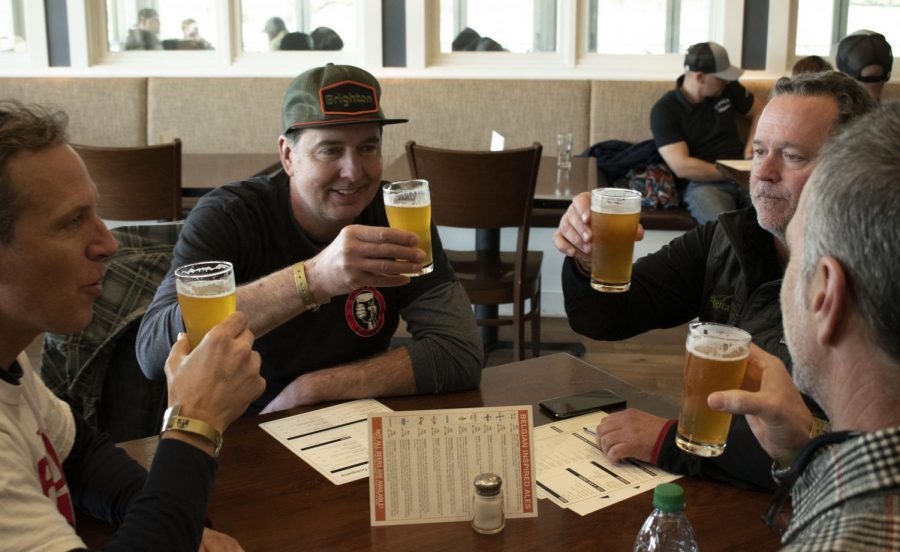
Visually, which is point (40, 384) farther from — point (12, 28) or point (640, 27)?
point (12, 28)

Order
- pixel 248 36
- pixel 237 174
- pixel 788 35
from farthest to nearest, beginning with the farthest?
pixel 248 36
pixel 788 35
pixel 237 174

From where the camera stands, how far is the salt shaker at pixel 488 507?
1.38 metres

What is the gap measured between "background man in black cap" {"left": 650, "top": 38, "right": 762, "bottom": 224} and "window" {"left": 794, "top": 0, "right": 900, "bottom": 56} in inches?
37.1

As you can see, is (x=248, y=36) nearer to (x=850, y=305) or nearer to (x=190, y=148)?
(x=190, y=148)

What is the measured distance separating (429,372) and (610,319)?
0.52 m

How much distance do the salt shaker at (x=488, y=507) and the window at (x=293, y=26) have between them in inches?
191

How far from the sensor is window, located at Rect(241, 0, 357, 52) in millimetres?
5883

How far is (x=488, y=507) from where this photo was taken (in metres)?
1.38

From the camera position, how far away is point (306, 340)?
2.16 meters

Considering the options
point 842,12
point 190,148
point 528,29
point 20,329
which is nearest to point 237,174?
point 190,148

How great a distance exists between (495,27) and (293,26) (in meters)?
1.29

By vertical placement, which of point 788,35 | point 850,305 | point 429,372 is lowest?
point 429,372

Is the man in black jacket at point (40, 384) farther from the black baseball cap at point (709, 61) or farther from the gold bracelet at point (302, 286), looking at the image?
the black baseball cap at point (709, 61)

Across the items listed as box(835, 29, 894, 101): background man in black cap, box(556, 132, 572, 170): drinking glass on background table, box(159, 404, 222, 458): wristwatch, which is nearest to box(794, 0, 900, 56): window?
box(835, 29, 894, 101): background man in black cap
